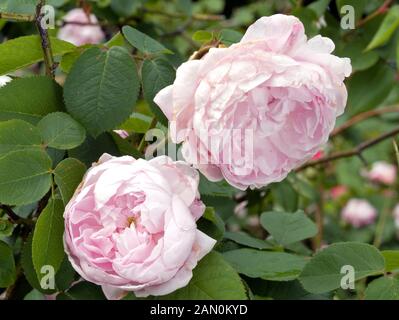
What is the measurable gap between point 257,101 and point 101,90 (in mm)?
177

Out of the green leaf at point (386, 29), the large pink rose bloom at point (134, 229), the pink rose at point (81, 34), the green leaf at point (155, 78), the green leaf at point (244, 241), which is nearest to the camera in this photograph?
the large pink rose bloom at point (134, 229)

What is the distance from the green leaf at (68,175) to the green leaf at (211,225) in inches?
5.6

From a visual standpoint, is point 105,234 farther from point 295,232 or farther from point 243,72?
point 295,232

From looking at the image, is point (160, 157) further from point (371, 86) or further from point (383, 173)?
point (383, 173)

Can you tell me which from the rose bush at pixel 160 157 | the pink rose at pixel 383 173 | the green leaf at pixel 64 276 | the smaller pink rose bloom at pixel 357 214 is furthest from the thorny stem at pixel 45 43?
the pink rose at pixel 383 173

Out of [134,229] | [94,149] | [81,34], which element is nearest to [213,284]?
[134,229]

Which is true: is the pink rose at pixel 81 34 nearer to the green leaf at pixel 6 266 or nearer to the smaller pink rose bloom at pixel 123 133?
the smaller pink rose bloom at pixel 123 133

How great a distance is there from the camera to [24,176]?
2.38 feet

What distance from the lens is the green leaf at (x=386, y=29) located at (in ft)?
4.07

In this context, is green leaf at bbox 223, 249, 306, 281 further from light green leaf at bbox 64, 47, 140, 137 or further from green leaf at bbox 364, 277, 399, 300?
light green leaf at bbox 64, 47, 140, 137

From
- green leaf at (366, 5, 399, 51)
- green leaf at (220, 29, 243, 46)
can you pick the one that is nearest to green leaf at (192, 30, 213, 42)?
green leaf at (220, 29, 243, 46)

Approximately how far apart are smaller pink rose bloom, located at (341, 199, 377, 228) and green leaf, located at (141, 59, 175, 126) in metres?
2.09

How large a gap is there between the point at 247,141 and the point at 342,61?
0.40 ft
